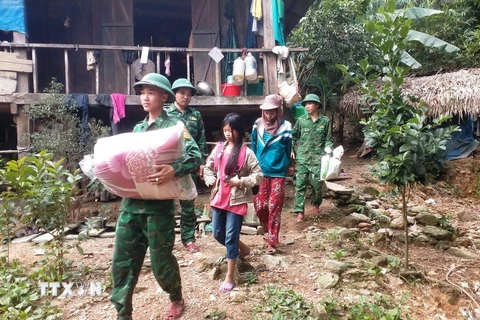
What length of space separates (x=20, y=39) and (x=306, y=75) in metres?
8.04

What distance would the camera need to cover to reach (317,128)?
518cm

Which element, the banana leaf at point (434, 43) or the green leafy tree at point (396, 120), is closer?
the green leafy tree at point (396, 120)

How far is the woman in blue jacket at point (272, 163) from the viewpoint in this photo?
3.85m

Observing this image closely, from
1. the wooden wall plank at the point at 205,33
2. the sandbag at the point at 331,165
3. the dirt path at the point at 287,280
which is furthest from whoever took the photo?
the wooden wall plank at the point at 205,33

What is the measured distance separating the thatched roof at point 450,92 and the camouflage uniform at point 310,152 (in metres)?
2.96

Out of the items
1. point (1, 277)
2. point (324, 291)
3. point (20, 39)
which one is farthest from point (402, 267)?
point (20, 39)

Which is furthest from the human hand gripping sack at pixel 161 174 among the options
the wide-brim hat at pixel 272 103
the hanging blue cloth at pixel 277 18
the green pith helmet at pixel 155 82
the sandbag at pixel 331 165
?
the hanging blue cloth at pixel 277 18

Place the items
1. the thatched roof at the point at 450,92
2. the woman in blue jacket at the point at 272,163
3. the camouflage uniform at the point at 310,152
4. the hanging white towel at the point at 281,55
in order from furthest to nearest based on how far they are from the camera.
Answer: the thatched roof at the point at 450,92
the hanging white towel at the point at 281,55
the camouflage uniform at the point at 310,152
the woman in blue jacket at the point at 272,163

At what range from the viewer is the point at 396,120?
3.29 metres

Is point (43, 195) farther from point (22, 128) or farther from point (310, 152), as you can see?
point (22, 128)

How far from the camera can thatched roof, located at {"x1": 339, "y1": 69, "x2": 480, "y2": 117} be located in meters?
8.04

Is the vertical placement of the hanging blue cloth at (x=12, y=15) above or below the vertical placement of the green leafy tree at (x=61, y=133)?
above

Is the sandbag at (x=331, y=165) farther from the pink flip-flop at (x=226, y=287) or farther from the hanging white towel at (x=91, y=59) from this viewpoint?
the hanging white towel at (x=91, y=59)

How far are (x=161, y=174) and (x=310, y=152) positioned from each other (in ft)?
11.4
